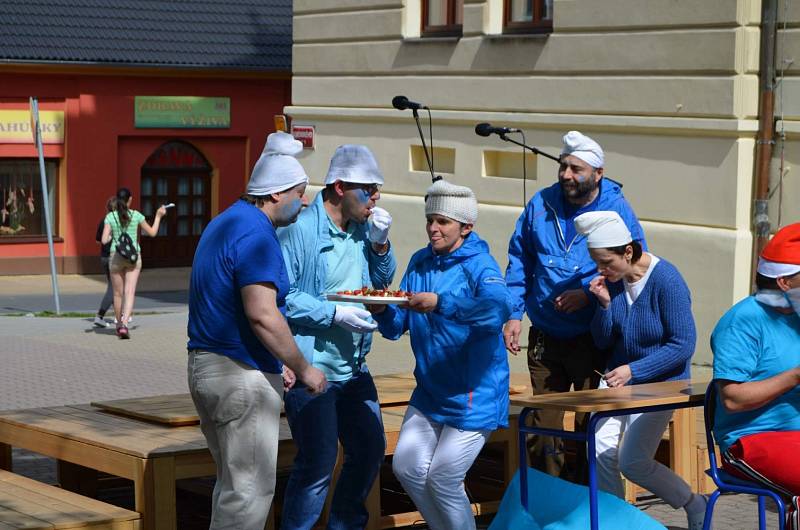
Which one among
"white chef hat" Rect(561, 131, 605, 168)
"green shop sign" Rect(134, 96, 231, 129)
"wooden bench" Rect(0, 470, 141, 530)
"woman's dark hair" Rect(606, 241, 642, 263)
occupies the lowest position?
"wooden bench" Rect(0, 470, 141, 530)

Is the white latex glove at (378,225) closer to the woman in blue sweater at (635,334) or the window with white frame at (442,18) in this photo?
the woman in blue sweater at (635,334)

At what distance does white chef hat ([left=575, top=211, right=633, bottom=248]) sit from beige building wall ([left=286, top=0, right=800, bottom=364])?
6.93 metres

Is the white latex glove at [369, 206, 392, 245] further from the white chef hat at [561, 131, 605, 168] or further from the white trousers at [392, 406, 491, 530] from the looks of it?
the white chef hat at [561, 131, 605, 168]

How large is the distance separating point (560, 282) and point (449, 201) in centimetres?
135

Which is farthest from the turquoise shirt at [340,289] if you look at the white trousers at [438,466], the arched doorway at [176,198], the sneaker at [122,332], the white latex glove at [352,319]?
the arched doorway at [176,198]

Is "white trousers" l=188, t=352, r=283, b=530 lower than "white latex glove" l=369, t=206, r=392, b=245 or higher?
lower

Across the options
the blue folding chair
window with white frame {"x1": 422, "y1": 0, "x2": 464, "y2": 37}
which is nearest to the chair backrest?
the blue folding chair

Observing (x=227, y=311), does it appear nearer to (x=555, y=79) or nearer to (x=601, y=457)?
(x=601, y=457)

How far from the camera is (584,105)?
49.4 feet

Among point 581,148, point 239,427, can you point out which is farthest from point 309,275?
point 581,148

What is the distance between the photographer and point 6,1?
85.3 feet

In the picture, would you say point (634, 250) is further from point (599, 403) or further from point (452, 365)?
point (599, 403)

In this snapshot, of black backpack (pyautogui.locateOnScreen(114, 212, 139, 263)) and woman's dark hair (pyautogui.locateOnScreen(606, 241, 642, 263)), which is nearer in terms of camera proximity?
woman's dark hair (pyautogui.locateOnScreen(606, 241, 642, 263))

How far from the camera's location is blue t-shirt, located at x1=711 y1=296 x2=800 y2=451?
5703mm
